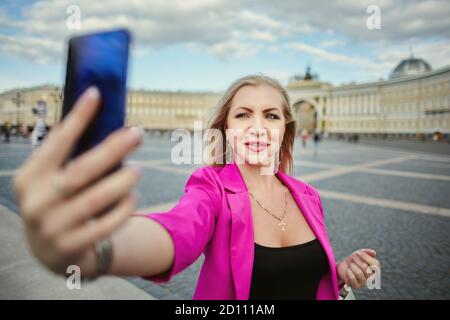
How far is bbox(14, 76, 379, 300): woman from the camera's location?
540 mm

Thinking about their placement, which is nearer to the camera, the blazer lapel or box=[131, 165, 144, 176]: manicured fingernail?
box=[131, 165, 144, 176]: manicured fingernail

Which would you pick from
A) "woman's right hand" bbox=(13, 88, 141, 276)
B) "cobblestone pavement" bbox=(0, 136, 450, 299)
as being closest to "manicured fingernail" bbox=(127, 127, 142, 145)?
"woman's right hand" bbox=(13, 88, 141, 276)

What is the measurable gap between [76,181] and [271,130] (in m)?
1.16

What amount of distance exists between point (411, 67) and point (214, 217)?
328ft

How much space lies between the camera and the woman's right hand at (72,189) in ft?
1.73

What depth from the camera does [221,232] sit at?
4.50 ft

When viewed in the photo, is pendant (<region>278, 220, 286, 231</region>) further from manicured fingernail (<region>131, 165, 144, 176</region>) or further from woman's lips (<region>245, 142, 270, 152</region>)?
manicured fingernail (<region>131, 165, 144, 176</region>)

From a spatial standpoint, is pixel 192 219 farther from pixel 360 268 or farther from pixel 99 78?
pixel 360 268

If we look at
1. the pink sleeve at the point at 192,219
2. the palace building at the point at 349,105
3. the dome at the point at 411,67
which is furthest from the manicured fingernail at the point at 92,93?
the dome at the point at 411,67

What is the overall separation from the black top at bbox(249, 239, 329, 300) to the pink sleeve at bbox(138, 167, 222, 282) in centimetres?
28

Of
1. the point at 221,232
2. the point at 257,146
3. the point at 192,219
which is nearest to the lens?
the point at 192,219

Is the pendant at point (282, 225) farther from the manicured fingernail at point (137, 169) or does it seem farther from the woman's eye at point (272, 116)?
the manicured fingernail at point (137, 169)

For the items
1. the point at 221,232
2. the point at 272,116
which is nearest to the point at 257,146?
the point at 272,116

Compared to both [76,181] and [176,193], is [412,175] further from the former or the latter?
[76,181]
